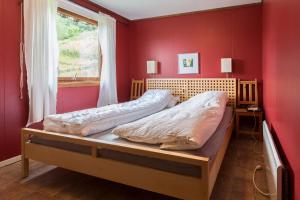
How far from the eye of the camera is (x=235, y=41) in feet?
12.8

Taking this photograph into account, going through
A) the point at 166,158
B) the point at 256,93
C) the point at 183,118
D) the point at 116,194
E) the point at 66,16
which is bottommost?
the point at 116,194

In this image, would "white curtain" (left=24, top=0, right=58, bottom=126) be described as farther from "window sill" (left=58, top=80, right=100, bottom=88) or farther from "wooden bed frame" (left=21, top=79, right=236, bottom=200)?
"wooden bed frame" (left=21, top=79, right=236, bottom=200)

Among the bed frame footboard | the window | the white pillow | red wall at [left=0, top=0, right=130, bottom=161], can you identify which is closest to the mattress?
the bed frame footboard

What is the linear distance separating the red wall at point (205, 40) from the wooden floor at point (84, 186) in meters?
1.99

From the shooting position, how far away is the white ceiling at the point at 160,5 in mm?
3682

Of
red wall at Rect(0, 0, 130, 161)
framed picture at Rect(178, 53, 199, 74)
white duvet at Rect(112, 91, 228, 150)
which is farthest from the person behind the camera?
framed picture at Rect(178, 53, 199, 74)

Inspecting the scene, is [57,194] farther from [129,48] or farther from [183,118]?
[129,48]

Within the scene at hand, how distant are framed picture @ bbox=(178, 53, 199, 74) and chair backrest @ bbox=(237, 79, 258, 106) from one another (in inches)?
33.3

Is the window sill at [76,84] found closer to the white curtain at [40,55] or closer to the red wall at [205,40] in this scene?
the white curtain at [40,55]

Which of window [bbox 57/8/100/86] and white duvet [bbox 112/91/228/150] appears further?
window [bbox 57/8/100/86]

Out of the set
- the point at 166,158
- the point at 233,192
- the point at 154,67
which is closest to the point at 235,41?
the point at 154,67

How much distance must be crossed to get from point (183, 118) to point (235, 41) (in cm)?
255

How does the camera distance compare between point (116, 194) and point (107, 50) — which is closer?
point (116, 194)

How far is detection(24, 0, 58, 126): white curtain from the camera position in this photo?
8.93 feet
